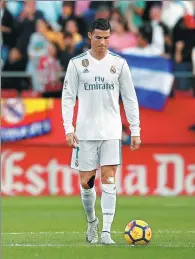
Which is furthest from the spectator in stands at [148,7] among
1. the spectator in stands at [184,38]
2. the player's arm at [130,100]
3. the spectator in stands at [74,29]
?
the player's arm at [130,100]

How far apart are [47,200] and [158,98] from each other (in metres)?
3.39

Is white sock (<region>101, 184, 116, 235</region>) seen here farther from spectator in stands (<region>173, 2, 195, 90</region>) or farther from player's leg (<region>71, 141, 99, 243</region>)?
spectator in stands (<region>173, 2, 195, 90</region>)

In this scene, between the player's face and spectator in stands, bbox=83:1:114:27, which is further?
spectator in stands, bbox=83:1:114:27

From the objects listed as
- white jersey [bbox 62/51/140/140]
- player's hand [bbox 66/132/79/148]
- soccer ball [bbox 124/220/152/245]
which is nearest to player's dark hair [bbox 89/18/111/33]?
white jersey [bbox 62/51/140/140]

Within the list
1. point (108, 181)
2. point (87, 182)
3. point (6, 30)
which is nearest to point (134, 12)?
point (6, 30)

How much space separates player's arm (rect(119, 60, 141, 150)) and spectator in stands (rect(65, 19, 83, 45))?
9.94m

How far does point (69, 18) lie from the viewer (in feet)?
67.4

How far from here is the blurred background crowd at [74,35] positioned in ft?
66.2

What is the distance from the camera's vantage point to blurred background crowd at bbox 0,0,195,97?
66.2ft

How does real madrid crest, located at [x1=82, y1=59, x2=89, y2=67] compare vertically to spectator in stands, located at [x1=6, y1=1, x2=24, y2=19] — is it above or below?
below

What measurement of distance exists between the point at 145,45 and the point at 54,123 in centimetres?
257

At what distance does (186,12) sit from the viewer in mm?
20344

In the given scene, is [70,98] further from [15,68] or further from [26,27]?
[15,68]

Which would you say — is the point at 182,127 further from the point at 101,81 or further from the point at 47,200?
the point at 101,81
